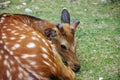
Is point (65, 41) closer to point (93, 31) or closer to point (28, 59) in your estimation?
point (28, 59)

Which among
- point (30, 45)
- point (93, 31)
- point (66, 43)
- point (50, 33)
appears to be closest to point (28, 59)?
point (30, 45)

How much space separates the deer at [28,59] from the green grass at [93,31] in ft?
3.70

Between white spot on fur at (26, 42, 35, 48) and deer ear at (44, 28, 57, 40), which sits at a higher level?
white spot on fur at (26, 42, 35, 48)

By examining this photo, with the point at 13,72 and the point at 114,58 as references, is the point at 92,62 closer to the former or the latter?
the point at 114,58

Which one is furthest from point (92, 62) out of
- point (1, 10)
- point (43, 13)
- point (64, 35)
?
point (1, 10)

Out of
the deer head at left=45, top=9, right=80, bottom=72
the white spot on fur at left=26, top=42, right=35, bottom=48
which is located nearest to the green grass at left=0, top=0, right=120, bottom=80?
the deer head at left=45, top=9, right=80, bottom=72

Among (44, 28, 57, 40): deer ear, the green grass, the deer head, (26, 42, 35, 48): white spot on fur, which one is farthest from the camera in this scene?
the green grass

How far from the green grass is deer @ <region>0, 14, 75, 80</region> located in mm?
1127

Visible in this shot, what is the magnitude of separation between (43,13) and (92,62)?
9.44 ft

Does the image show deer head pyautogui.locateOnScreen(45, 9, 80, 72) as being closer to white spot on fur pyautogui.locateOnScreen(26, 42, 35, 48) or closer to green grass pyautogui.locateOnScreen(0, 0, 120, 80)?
green grass pyautogui.locateOnScreen(0, 0, 120, 80)

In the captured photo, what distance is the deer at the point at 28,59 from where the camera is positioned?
3955 millimetres

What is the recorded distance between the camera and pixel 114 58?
5871mm

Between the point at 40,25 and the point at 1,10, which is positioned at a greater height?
the point at 40,25

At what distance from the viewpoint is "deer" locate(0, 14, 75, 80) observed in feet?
13.0
